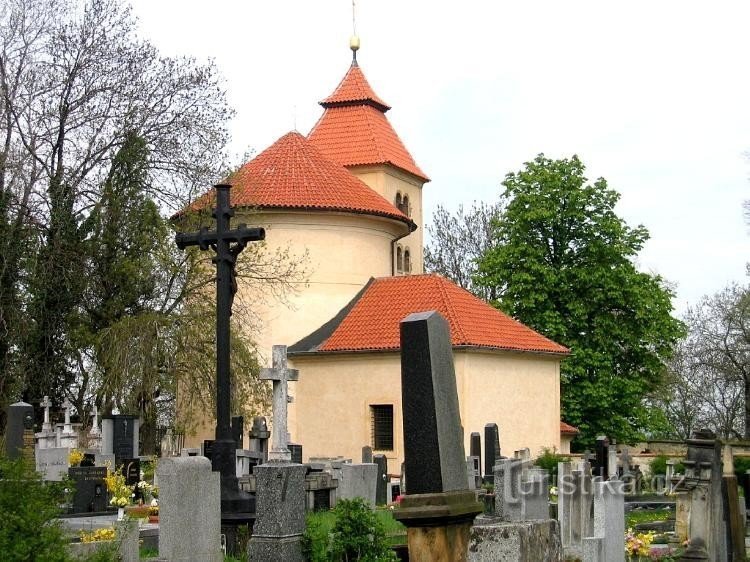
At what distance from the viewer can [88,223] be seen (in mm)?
31141

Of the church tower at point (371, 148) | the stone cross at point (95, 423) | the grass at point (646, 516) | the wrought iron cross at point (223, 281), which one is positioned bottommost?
the grass at point (646, 516)

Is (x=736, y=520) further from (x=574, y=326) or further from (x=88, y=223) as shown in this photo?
(x=574, y=326)

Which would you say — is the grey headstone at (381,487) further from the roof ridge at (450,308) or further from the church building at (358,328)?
the roof ridge at (450,308)

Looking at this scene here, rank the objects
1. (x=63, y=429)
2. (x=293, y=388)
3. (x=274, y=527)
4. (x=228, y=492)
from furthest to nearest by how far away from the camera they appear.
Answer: (x=293, y=388) → (x=63, y=429) → (x=228, y=492) → (x=274, y=527)

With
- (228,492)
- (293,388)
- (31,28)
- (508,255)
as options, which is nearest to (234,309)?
(293,388)

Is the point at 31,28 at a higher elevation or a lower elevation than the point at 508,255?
higher

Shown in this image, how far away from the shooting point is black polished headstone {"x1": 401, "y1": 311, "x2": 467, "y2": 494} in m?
7.36

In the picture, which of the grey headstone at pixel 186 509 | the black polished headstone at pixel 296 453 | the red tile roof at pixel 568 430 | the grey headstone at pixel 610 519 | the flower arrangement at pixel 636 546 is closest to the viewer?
the grey headstone at pixel 186 509

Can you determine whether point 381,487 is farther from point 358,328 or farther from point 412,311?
point 412,311

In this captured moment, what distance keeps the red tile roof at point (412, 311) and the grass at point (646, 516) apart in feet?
30.8

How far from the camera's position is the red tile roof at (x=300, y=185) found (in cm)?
3422

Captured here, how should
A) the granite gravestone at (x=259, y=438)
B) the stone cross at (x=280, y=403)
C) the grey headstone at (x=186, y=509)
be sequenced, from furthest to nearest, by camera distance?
the granite gravestone at (x=259, y=438) < the stone cross at (x=280, y=403) < the grey headstone at (x=186, y=509)

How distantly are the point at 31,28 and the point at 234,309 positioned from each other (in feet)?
31.3

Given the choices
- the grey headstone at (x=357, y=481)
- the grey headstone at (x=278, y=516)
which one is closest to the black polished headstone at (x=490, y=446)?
the grey headstone at (x=357, y=481)
